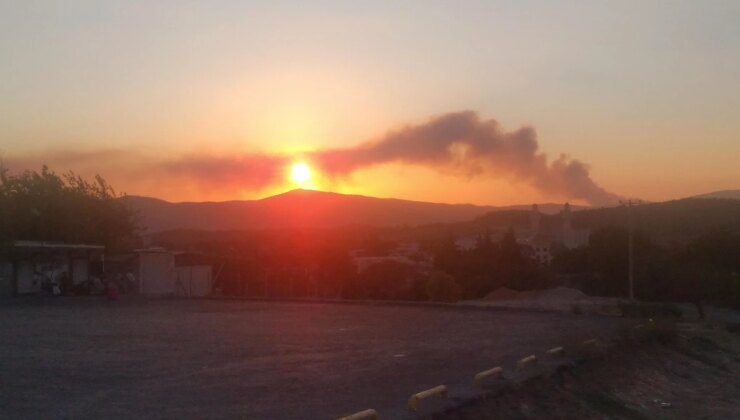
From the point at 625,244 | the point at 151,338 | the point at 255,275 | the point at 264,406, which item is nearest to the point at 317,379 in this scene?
the point at 264,406

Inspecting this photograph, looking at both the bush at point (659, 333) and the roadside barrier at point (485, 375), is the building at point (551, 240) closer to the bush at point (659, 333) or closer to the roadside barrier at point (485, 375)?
the bush at point (659, 333)

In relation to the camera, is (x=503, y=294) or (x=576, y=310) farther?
(x=503, y=294)

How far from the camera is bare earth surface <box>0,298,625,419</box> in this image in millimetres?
14531

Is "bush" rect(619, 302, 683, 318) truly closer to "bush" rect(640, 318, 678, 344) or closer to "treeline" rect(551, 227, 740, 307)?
"bush" rect(640, 318, 678, 344)

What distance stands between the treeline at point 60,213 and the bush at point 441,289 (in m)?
18.7

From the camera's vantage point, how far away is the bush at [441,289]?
5360 cm

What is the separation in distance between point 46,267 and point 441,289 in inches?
855

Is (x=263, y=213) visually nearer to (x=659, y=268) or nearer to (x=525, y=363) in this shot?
(x=659, y=268)

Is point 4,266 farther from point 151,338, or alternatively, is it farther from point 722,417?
point 722,417

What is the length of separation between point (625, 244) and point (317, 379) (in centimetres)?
5179

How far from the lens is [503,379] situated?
667 inches

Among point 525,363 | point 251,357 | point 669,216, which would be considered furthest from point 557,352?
point 669,216

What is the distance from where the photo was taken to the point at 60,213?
55.3 meters

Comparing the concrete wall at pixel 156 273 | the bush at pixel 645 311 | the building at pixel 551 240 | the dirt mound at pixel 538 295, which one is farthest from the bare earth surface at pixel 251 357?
the building at pixel 551 240
